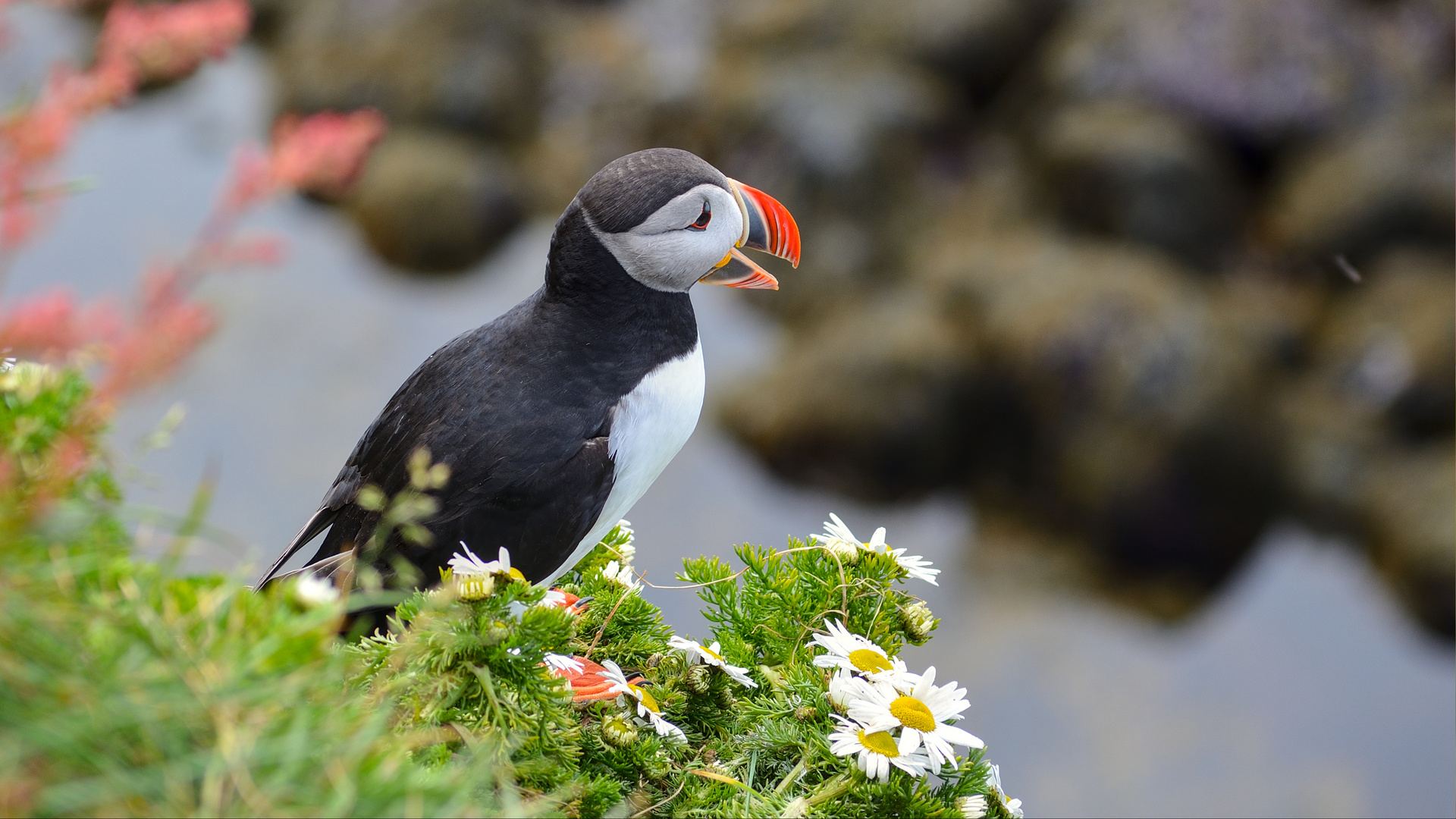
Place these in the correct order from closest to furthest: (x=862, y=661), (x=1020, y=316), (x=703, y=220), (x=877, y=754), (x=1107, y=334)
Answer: (x=877, y=754) → (x=862, y=661) → (x=703, y=220) → (x=1107, y=334) → (x=1020, y=316)

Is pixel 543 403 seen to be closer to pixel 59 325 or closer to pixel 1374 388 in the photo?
pixel 59 325

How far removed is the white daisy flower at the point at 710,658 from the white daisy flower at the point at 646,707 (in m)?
0.10

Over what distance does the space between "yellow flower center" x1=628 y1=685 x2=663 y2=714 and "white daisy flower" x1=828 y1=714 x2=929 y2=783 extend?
1.07 ft

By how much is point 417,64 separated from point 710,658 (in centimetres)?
621

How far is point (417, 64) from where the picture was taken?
280 inches

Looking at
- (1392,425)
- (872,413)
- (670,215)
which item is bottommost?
(670,215)

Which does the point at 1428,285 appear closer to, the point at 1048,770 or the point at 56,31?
the point at 1048,770

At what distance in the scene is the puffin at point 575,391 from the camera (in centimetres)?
197

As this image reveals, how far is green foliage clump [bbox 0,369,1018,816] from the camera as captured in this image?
3.26 feet

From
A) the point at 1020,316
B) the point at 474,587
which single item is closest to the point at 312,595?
the point at 474,587

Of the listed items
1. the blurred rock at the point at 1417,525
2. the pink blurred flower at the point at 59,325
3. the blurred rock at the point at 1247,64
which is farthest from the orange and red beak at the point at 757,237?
the blurred rock at the point at 1247,64

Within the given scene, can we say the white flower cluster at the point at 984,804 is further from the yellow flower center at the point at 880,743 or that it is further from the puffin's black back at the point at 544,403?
the puffin's black back at the point at 544,403

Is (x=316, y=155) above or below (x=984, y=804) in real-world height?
below

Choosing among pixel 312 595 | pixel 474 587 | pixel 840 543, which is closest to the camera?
pixel 312 595
